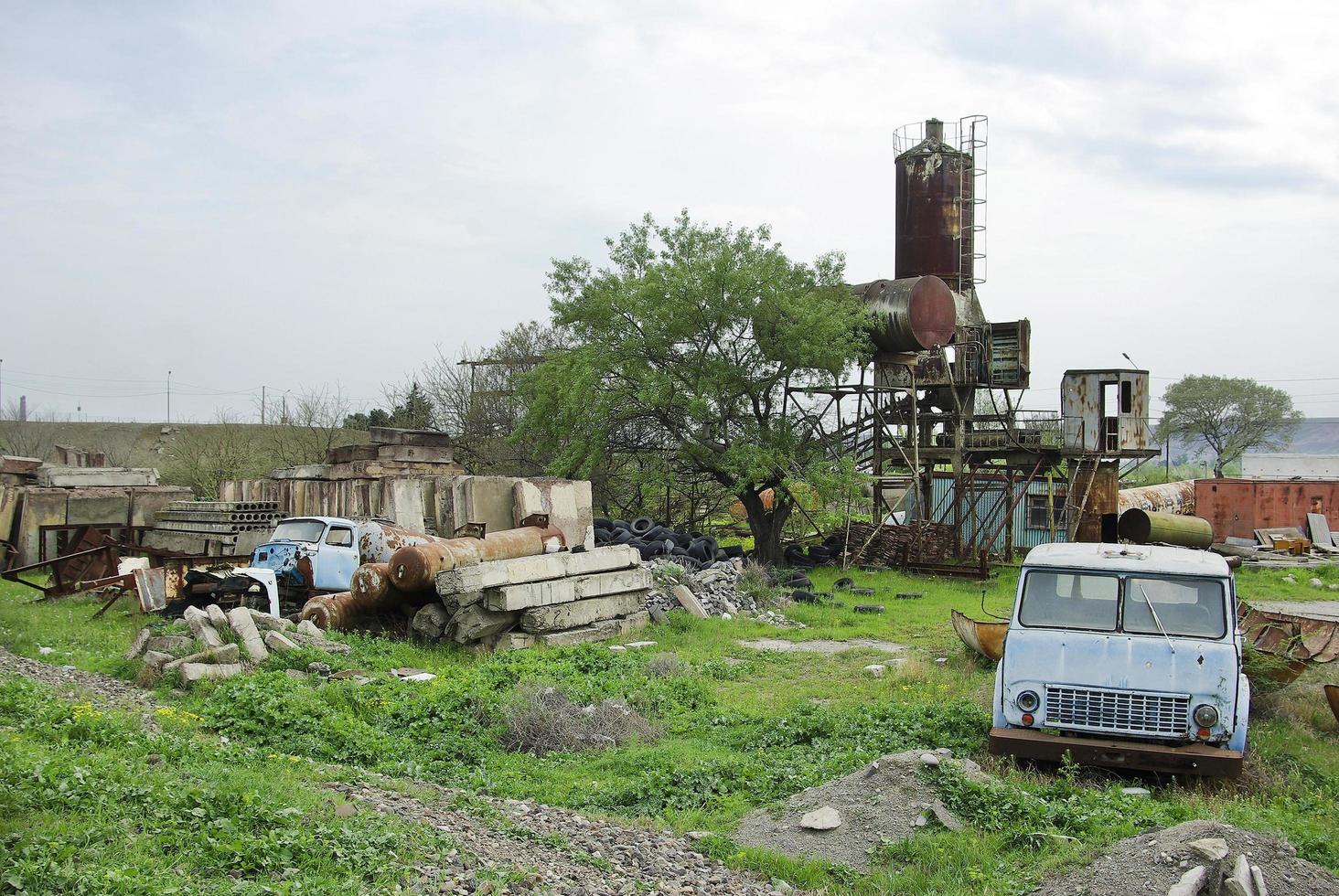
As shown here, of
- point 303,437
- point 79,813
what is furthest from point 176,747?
point 303,437

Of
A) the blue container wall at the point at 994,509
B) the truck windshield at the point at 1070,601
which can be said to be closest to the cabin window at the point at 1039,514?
the blue container wall at the point at 994,509

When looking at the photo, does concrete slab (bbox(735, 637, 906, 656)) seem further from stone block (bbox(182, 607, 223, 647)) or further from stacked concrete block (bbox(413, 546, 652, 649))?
stone block (bbox(182, 607, 223, 647))

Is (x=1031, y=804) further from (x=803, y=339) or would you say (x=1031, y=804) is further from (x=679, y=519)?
(x=679, y=519)

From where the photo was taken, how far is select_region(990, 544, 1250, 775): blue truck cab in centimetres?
852

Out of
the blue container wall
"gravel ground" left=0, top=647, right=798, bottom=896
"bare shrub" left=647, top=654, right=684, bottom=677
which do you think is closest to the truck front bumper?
"gravel ground" left=0, top=647, right=798, bottom=896

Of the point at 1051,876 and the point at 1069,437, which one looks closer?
the point at 1051,876

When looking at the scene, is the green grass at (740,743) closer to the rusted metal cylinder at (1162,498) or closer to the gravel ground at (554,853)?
the gravel ground at (554,853)

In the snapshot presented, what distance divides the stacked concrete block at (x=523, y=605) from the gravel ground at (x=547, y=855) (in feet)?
21.8

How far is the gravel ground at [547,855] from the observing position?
6312 mm

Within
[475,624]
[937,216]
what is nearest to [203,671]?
[475,624]

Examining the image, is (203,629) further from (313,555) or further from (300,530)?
(300,530)

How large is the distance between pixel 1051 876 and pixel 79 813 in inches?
228

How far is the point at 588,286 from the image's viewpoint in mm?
27125

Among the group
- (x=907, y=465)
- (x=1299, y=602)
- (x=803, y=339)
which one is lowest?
(x=1299, y=602)
